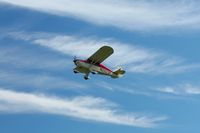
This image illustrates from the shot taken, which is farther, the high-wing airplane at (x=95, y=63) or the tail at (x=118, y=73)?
the tail at (x=118, y=73)

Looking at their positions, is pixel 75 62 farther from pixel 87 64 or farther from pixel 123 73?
pixel 123 73

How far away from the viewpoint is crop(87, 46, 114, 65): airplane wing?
132 metres

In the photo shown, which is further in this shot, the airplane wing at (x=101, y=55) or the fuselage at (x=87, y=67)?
the airplane wing at (x=101, y=55)

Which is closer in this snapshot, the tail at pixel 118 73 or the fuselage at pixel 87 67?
the fuselage at pixel 87 67

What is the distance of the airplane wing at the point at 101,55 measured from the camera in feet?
431

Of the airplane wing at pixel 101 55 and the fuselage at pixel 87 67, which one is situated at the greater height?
the airplane wing at pixel 101 55

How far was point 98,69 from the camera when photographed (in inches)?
5246

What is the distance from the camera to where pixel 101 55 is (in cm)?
13262

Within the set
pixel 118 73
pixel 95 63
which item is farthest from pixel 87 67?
pixel 118 73

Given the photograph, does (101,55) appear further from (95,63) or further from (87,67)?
(87,67)

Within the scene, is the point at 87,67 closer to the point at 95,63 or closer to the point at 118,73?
the point at 95,63

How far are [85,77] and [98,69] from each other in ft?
15.5

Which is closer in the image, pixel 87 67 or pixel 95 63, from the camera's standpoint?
pixel 87 67

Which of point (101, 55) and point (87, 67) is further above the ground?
point (101, 55)
